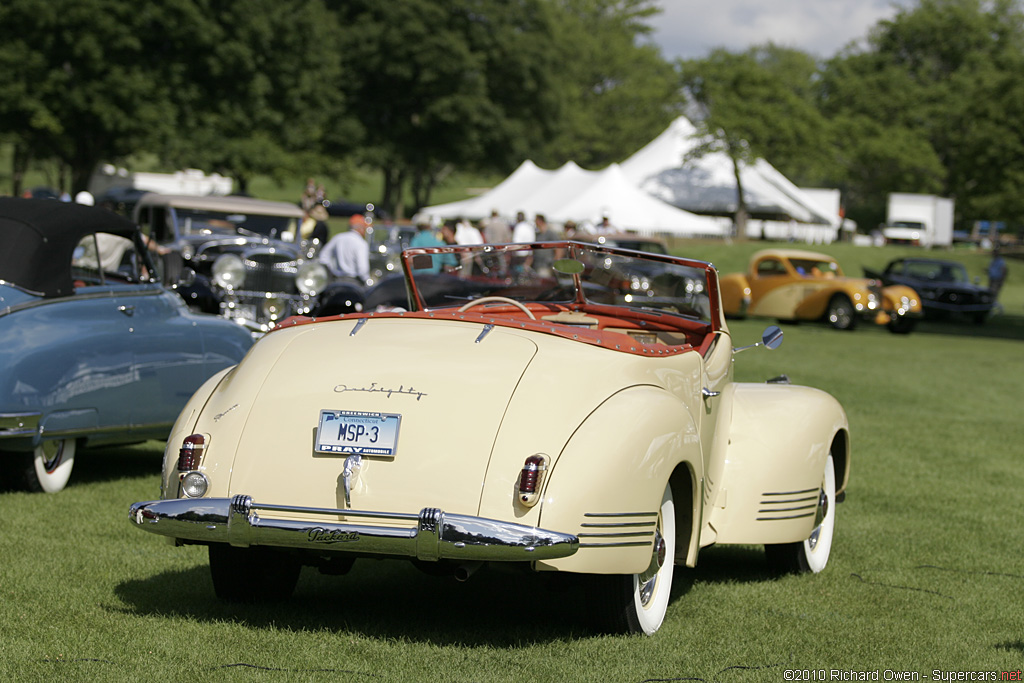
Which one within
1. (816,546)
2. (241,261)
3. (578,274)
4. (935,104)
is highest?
(935,104)

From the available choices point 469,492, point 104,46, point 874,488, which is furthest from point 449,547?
point 104,46

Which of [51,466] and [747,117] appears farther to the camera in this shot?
[747,117]

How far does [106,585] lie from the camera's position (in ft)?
16.6

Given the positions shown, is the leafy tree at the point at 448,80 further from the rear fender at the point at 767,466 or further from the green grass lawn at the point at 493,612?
the rear fender at the point at 767,466

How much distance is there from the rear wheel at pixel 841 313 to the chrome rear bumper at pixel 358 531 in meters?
23.1

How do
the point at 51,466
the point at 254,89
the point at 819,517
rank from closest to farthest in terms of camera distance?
1. the point at 819,517
2. the point at 51,466
3. the point at 254,89

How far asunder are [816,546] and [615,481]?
227 centimetres

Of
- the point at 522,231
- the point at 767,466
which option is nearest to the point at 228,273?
the point at 767,466

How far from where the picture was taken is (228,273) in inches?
477

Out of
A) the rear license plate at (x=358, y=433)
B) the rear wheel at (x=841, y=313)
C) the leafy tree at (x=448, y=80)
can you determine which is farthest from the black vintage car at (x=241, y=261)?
the leafy tree at (x=448, y=80)

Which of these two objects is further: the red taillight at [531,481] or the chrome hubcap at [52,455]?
the chrome hubcap at [52,455]

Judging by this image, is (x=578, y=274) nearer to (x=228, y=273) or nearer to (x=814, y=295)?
(x=228, y=273)

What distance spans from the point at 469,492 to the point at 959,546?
370cm

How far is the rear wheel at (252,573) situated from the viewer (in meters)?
4.74
